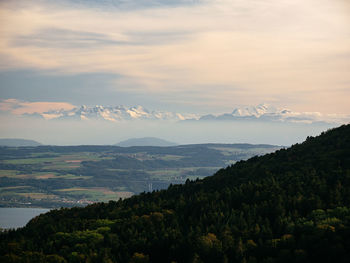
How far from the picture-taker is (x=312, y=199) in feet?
450

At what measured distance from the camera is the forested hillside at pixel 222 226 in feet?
357

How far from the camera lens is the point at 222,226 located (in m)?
129

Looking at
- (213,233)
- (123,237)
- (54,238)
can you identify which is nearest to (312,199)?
(213,233)

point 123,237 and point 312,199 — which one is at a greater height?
point 312,199

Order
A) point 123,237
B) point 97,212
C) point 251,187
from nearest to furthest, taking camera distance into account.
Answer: point 123,237
point 251,187
point 97,212

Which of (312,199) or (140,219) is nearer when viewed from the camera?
(312,199)

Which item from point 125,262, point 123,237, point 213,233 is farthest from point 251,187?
point 125,262

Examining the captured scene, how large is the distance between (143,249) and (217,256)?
2008cm

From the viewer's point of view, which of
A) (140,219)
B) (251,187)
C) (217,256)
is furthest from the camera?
(251,187)

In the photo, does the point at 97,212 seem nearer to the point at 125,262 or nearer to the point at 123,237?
the point at 123,237

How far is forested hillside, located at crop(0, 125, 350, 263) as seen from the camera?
109 meters

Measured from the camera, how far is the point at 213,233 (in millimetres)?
127125

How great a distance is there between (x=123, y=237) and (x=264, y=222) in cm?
3531

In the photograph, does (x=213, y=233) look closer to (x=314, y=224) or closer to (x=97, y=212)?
(x=314, y=224)
